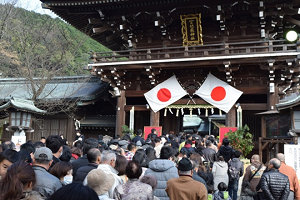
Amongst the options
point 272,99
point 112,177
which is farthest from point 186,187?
point 272,99

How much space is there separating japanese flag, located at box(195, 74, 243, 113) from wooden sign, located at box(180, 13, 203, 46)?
5.75 feet

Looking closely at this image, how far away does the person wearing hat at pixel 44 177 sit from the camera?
3.04 m

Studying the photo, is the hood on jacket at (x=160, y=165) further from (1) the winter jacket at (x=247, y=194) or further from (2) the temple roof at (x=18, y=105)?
(2) the temple roof at (x=18, y=105)

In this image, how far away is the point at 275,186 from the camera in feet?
15.9

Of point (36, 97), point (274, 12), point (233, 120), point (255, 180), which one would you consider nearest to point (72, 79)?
point (36, 97)

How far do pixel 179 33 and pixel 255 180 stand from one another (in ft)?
31.4

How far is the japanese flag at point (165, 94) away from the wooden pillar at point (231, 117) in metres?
2.10

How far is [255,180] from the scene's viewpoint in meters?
6.01

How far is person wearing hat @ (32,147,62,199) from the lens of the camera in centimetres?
304

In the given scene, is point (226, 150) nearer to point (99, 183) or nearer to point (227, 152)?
point (227, 152)

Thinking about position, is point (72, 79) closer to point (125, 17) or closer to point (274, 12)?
point (125, 17)

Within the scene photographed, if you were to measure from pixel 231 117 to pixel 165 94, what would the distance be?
10.0ft

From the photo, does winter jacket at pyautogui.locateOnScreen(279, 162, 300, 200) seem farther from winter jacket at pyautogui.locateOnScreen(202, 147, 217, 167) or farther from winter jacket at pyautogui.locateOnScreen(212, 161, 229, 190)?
winter jacket at pyautogui.locateOnScreen(202, 147, 217, 167)

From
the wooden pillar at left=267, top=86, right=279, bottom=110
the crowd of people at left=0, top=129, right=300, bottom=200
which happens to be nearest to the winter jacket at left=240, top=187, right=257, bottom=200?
→ the crowd of people at left=0, top=129, right=300, bottom=200
